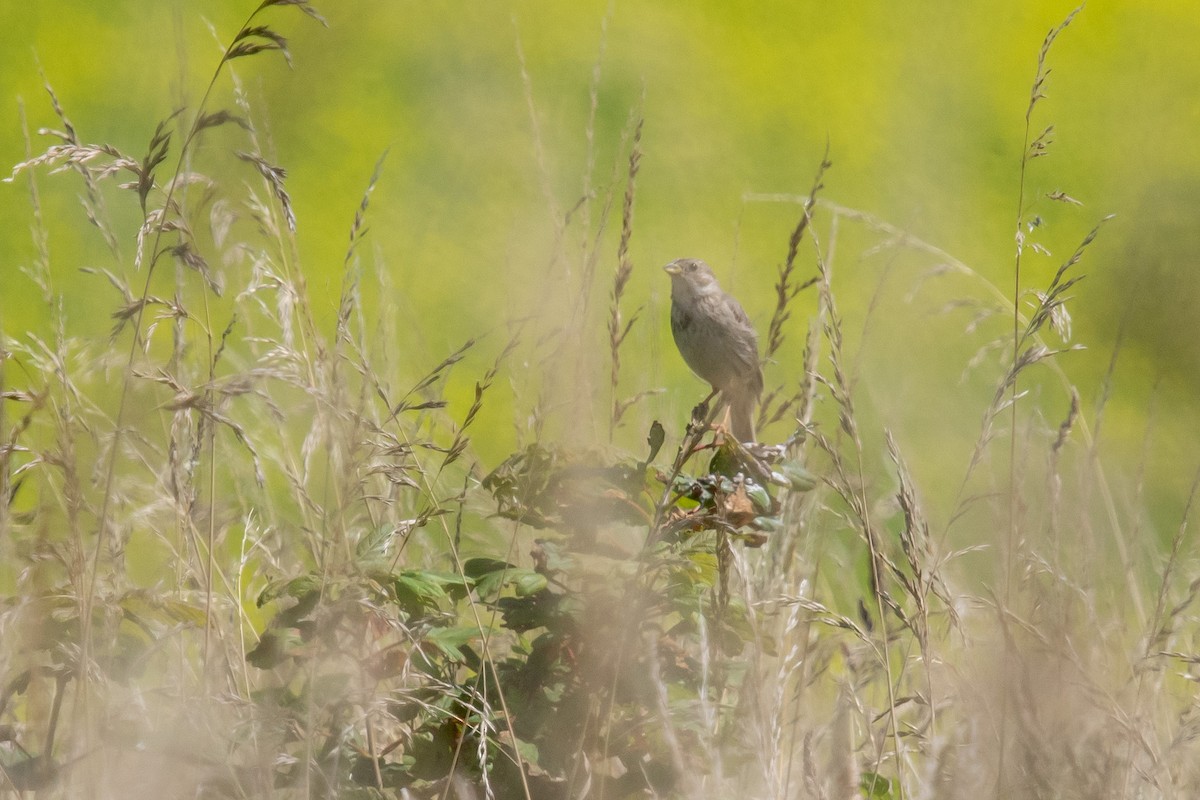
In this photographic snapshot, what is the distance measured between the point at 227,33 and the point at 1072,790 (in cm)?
498

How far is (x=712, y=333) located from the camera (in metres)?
2.94

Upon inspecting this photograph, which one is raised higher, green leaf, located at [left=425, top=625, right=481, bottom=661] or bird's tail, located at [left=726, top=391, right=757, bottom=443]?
green leaf, located at [left=425, top=625, right=481, bottom=661]

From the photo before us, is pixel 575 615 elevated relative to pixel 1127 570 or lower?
elevated

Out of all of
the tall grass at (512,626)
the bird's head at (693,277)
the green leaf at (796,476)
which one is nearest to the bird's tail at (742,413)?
the bird's head at (693,277)

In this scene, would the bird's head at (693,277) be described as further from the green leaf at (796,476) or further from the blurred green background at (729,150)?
the green leaf at (796,476)

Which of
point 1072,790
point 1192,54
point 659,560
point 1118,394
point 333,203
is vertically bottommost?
point 1118,394

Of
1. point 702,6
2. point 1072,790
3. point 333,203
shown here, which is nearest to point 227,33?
point 333,203

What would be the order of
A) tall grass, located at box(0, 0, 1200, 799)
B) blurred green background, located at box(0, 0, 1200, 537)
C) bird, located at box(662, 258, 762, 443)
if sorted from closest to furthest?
tall grass, located at box(0, 0, 1200, 799) < bird, located at box(662, 258, 762, 443) < blurred green background, located at box(0, 0, 1200, 537)

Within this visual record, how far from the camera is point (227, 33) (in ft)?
17.1

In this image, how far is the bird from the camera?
293 centimetres

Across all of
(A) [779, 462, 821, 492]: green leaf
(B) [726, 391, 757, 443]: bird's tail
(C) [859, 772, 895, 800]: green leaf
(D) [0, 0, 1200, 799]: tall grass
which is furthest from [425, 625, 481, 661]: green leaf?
(B) [726, 391, 757, 443]: bird's tail

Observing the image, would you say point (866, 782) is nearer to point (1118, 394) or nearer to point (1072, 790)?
point (1072, 790)

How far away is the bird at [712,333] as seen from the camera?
2.93 metres

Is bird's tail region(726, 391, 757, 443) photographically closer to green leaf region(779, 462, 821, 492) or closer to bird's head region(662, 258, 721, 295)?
bird's head region(662, 258, 721, 295)
